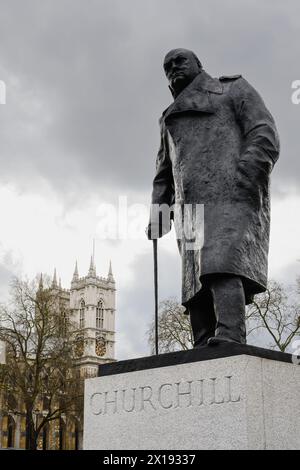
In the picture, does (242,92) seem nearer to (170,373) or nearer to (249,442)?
(170,373)

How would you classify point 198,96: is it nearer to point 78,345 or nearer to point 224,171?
point 224,171

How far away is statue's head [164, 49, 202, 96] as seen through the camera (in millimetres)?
6172

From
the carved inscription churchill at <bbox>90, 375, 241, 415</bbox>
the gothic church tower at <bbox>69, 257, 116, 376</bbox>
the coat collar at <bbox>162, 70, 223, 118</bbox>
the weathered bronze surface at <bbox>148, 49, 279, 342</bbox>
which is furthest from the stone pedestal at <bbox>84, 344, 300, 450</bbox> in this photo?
the gothic church tower at <bbox>69, 257, 116, 376</bbox>

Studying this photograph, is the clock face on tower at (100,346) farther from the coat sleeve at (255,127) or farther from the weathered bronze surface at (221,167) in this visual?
the coat sleeve at (255,127)

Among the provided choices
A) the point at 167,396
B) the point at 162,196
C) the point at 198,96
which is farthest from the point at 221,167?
the point at 167,396

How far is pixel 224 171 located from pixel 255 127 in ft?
1.53

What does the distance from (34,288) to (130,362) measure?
35441mm

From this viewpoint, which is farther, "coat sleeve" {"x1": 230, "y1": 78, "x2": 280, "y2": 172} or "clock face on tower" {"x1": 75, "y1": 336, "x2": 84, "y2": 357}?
"clock face on tower" {"x1": 75, "y1": 336, "x2": 84, "y2": 357}

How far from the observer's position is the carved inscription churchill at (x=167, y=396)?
4727 millimetres

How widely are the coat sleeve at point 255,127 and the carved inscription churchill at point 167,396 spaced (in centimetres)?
184

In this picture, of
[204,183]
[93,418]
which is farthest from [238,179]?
[93,418]

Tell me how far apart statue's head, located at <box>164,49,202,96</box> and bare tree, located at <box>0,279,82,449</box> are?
32.1 metres

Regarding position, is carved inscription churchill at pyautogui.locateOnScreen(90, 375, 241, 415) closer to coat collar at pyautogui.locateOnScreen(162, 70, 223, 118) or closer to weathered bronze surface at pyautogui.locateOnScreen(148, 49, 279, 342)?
weathered bronze surface at pyautogui.locateOnScreen(148, 49, 279, 342)

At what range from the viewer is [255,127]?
5660mm
